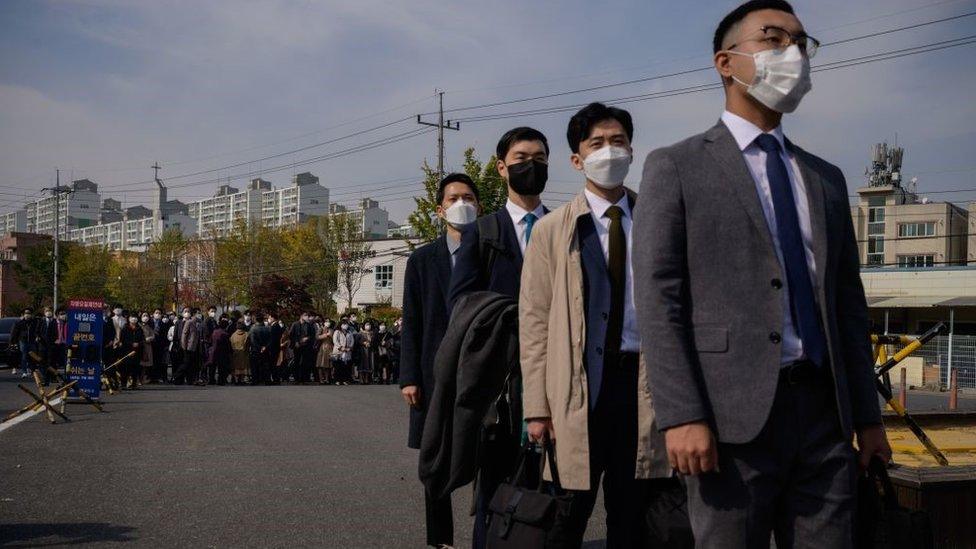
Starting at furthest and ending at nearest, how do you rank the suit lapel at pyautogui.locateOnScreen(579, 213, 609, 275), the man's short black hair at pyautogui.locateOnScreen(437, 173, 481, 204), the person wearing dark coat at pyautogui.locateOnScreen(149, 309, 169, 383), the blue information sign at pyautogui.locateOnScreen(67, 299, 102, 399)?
the person wearing dark coat at pyautogui.locateOnScreen(149, 309, 169, 383) → the blue information sign at pyautogui.locateOnScreen(67, 299, 102, 399) → the man's short black hair at pyautogui.locateOnScreen(437, 173, 481, 204) → the suit lapel at pyautogui.locateOnScreen(579, 213, 609, 275)

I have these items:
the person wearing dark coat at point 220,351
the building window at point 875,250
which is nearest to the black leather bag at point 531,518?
the person wearing dark coat at point 220,351

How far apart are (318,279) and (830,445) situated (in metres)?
68.6

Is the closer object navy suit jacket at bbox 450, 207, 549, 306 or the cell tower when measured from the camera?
navy suit jacket at bbox 450, 207, 549, 306

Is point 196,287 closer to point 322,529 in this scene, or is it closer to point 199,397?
point 199,397

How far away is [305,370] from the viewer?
86.6ft

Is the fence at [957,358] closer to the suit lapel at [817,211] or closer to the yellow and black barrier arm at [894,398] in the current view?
the yellow and black barrier arm at [894,398]

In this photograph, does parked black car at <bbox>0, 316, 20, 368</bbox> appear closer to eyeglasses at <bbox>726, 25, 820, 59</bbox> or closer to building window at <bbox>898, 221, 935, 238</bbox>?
eyeglasses at <bbox>726, 25, 820, 59</bbox>

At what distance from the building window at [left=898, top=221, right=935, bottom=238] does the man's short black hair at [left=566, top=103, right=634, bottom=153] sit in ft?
206

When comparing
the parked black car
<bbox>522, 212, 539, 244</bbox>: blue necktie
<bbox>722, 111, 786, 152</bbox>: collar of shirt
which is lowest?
the parked black car

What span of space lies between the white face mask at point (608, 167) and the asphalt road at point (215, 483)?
281cm

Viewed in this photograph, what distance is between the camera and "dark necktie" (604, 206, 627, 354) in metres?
3.40

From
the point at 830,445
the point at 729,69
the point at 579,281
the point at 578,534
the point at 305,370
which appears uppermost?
the point at 729,69

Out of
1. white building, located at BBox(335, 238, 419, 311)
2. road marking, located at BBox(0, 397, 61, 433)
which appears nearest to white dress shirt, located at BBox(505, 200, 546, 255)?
road marking, located at BBox(0, 397, 61, 433)

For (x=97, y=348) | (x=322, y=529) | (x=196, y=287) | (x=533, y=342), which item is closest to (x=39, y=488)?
(x=322, y=529)
